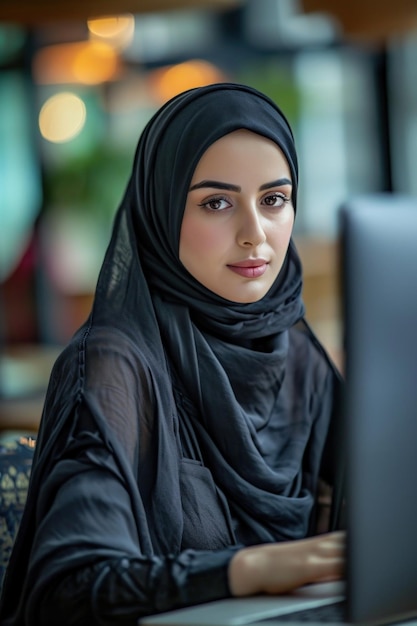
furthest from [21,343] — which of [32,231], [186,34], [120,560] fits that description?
[120,560]

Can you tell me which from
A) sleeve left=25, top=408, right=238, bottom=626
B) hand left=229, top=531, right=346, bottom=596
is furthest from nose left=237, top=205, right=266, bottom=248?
hand left=229, top=531, right=346, bottom=596

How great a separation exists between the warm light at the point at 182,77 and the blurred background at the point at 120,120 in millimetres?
11

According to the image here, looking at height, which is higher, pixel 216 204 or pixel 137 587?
pixel 216 204

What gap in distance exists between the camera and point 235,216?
1.44m

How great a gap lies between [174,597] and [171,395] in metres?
0.32

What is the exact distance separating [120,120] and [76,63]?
881 millimetres

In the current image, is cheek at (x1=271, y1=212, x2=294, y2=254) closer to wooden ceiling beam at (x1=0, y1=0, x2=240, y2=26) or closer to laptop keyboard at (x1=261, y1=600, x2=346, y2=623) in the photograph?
laptop keyboard at (x1=261, y1=600, x2=346, y2=623)

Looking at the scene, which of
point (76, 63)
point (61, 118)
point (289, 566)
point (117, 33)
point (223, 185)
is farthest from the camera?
point (61, 118)

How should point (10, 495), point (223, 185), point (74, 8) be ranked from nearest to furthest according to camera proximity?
point (223, 185) → point (10, 495) → point (74, 8)

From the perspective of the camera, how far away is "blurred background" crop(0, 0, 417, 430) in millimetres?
7172

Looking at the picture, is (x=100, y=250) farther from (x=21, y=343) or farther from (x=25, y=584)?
(x=25, y=584)

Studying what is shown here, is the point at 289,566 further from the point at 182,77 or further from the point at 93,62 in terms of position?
the point at 182,77

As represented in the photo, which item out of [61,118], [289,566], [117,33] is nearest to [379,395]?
[289,566]

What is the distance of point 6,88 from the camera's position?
7539 millimetres
